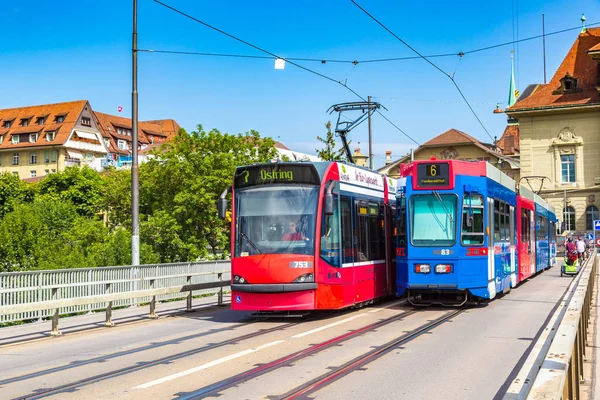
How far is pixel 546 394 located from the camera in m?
4.95

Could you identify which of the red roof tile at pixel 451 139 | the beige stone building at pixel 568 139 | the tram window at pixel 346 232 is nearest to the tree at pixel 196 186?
the tram window at pixel 346 232

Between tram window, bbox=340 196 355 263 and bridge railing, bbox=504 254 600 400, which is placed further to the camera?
tram window, bbox=340 196 355 263

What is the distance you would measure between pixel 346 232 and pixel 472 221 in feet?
10.5

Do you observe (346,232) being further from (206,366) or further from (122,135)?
(122,135)

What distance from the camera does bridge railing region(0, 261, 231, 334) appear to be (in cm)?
1499

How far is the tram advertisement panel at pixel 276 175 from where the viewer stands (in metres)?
15.9

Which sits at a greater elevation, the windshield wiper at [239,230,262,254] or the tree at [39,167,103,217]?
the tree at [39,167,103,217]

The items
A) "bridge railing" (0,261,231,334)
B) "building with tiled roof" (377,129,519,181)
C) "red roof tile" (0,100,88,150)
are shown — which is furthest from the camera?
"red roof tile" (0,100,88,150)

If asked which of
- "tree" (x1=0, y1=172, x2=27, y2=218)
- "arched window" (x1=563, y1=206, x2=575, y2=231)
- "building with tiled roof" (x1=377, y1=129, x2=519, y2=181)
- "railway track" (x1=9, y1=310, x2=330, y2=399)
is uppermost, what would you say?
"building with tiled roof" (x1=377, y1=129, x2=519, y2=181)

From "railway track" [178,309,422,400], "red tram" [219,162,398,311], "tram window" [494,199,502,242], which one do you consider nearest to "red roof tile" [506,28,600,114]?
"tram window" [494,199,502,242]

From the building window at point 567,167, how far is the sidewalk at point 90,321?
62.7m

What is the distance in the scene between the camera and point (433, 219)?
18.3 meters

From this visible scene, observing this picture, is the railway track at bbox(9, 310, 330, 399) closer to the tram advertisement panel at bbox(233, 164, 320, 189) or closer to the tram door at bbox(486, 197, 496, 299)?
the tram advertisement panel at bbox(233, 164, 320, 189)

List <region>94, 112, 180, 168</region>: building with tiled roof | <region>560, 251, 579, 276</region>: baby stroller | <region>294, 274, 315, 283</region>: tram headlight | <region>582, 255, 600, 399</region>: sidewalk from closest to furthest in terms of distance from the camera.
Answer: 1. <region>582, 255, 600, 399</region>: sidewalk
2. <region>294, 274, 315, 283</region>: tram headlight
3. <region>560, 251, 579, 276</region>: baby stroller
4. <region>94, 112, 180, 168</region>: building with tiled roof
